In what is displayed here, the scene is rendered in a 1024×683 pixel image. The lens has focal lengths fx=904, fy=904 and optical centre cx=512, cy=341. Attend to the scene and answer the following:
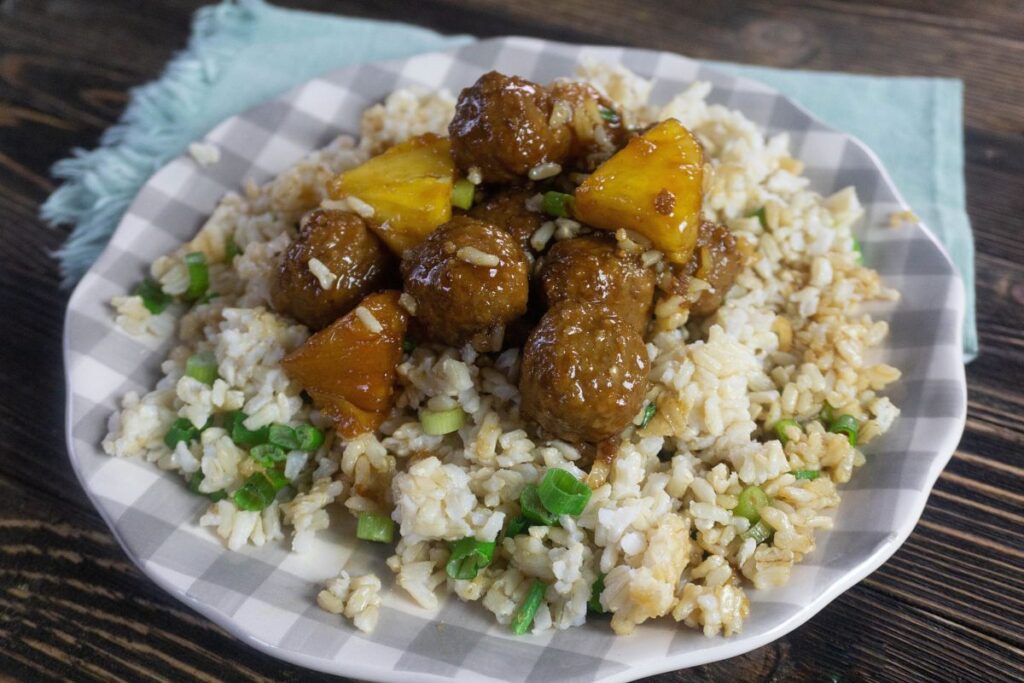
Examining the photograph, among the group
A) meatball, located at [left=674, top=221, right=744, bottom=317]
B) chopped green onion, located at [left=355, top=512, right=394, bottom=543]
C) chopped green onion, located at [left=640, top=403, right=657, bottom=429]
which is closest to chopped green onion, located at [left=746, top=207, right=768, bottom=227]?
meatball, located at [left=674, top=221, right=744, bottom=317]

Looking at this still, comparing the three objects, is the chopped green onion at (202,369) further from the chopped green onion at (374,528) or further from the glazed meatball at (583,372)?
the glazed meatball at (583,372)

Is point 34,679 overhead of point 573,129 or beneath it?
beneath

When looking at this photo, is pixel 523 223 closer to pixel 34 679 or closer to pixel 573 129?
pixel 573 129

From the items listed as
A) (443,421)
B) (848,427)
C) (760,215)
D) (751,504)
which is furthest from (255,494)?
(760,215)

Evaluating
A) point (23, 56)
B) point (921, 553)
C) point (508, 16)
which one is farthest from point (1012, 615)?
point (23, 56)

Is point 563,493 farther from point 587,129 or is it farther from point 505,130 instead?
point 587,129

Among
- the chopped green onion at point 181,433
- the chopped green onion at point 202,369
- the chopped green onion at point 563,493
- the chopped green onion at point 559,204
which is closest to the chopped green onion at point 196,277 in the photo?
the chopped green onion at point 202,369

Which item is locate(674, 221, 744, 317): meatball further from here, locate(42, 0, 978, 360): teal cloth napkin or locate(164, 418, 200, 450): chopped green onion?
locate(164, 418, 200, 450): chopped green onion
